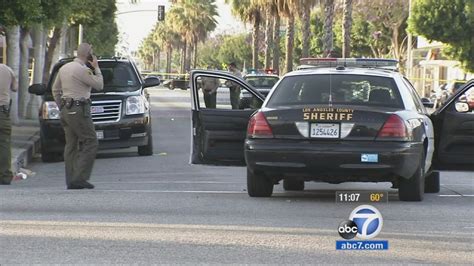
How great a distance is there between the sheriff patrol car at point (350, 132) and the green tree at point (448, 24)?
45.6 m

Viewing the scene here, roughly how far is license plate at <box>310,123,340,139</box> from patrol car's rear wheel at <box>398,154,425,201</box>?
0.97 meters

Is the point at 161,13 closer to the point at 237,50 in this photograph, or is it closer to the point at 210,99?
the point at 210,99

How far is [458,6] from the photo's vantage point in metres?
57.2

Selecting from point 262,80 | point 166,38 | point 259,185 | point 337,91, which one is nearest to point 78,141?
point 259,185

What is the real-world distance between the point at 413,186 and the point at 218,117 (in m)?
2.78

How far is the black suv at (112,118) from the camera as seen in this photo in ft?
60.8

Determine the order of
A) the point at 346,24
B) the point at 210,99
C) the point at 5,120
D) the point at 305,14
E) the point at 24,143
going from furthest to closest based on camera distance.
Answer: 1. the point at 305,14
2. the point at 346,24
3. the point at 24,143
4. the point at 5,120
5. the point at 210,99

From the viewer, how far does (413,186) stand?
11.0 meters

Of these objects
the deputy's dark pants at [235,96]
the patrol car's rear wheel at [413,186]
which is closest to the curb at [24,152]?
the deputy's dark pants at [235,96]

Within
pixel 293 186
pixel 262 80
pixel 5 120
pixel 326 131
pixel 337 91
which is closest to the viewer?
pixel 326 131

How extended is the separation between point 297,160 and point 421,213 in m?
1.43

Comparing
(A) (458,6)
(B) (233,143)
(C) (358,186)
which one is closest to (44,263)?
(B) (233,143)

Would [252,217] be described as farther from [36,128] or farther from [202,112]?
[36,128]

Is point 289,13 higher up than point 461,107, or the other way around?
point 289,13
